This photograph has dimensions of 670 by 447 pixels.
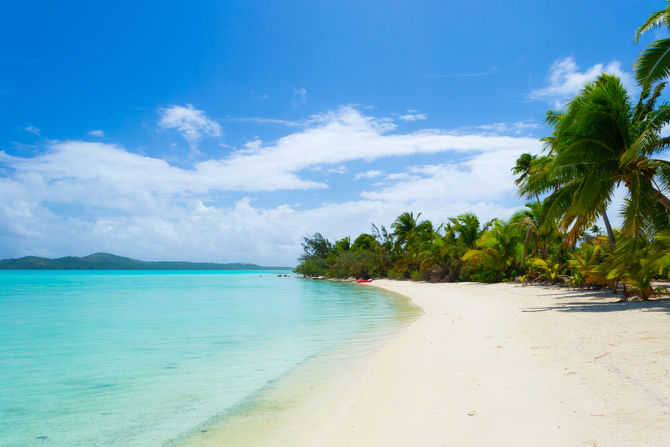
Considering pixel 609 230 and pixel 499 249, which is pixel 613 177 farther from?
pixel 499 249

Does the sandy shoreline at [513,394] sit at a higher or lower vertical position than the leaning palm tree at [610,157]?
lower

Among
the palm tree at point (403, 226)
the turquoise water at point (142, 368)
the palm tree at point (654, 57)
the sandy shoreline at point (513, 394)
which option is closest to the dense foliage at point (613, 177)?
the palm tree at point (654, 57)

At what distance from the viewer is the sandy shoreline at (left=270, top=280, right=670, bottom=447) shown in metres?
2.89

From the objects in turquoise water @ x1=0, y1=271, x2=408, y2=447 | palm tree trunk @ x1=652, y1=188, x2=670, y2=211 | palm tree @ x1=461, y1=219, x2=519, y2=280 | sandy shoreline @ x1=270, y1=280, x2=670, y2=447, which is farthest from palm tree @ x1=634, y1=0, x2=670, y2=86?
palm tree @ x1=461, y1=219, x2=519, y2=280

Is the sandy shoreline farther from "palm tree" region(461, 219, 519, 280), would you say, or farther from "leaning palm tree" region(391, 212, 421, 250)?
"leaning palm tree" region(391, 212, 421, 250)

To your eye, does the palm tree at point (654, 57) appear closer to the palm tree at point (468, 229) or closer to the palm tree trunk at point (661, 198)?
the palm tree trunk at point (661, 198)

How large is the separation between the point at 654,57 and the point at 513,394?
863 centimetres

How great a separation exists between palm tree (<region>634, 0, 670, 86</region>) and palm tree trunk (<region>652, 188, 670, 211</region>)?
276cm

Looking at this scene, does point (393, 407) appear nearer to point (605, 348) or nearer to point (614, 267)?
point (605, 348)

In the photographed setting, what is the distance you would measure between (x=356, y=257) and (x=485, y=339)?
4374 cm

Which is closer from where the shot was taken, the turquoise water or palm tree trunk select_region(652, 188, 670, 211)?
the turquoise water

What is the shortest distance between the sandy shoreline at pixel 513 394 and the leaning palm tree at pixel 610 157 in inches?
180

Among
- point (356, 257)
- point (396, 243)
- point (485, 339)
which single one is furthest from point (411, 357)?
point (356, 257)

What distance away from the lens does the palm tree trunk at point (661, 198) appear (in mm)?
9680
